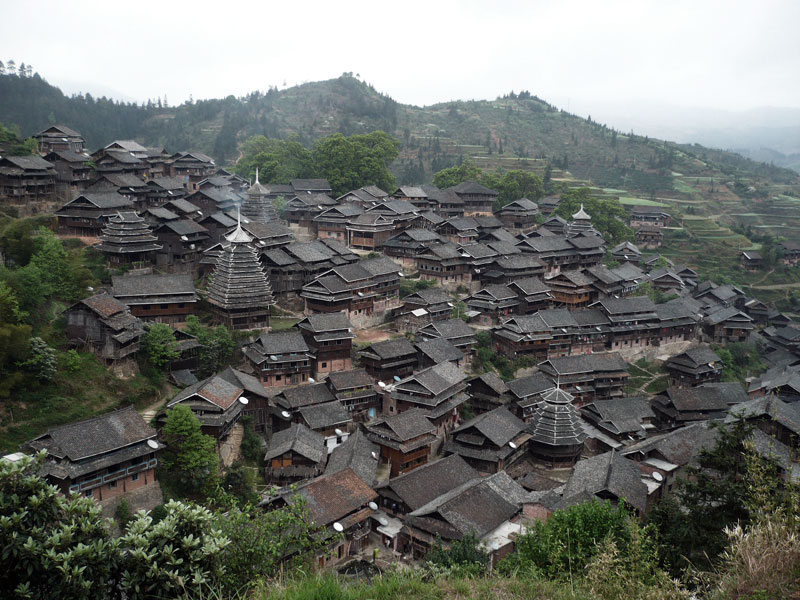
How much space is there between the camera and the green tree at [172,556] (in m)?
12.1

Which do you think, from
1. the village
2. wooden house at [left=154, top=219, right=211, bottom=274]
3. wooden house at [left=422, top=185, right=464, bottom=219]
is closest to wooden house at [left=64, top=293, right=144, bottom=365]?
the village

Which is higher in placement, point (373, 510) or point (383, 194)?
point (383, 194)

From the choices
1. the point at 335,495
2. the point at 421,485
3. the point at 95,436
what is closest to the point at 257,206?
the point at 95,436

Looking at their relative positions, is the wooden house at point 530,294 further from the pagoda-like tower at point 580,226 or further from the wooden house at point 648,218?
the wooden house at point 648,218

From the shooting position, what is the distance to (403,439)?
1359 inches

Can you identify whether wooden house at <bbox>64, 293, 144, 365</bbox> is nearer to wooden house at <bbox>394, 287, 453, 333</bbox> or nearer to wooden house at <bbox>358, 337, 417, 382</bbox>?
wooden house at <bbox>358, 337, 417, 382</bbox>

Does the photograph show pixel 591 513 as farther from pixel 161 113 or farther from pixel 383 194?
pixel 161 113

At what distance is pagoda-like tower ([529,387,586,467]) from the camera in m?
38.7

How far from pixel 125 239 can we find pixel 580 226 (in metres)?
47.6

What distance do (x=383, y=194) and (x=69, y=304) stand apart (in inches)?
1477

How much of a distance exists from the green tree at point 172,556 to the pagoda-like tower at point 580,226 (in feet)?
198

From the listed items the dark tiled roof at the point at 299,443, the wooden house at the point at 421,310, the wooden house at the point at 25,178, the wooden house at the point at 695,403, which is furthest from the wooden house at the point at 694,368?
the wooden house at the point at 25,178

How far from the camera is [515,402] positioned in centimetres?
4347

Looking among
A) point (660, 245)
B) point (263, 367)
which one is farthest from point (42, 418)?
point (660, 245)
